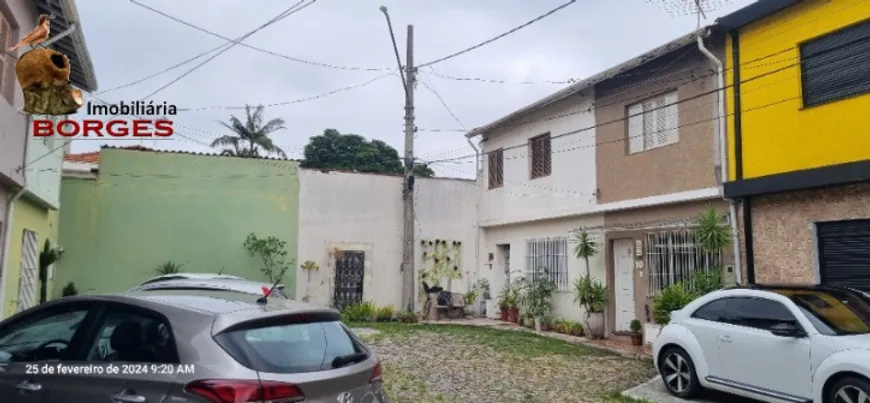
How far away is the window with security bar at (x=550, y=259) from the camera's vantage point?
15.3 m

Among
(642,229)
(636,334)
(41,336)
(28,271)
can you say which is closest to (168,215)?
(28,271)

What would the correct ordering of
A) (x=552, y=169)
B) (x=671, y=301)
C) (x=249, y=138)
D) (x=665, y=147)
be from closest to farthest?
(x=671, y=301)
(x=665, y=147)
(x=552, y=169)
(x=249, y=138)

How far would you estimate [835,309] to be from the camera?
6926mm

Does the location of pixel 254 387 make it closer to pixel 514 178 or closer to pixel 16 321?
pixel 16 321

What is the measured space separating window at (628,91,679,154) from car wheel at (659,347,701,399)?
526cm

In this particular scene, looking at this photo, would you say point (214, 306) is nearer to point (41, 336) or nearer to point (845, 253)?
point (41, 336)

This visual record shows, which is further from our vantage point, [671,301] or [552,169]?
[552,169]

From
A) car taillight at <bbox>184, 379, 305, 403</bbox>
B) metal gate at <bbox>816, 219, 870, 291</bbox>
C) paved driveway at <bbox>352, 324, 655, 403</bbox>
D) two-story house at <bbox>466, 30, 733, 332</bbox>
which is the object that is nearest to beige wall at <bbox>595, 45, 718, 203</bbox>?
two-story house at <bbox>466, 30, 733, 332</bbox>

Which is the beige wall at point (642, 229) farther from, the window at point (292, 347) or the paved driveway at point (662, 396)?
the window at point (292, 347)

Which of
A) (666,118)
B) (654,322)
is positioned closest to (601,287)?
(654,322)

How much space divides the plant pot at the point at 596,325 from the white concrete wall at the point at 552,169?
2390mm

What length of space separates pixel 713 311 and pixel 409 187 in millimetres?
10961

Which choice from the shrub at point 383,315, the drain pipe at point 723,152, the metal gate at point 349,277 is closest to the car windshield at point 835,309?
the drain pipe at point 723,152

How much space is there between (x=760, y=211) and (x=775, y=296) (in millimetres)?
3630
